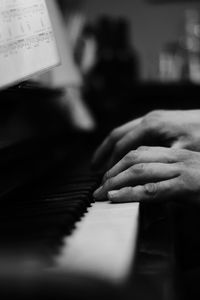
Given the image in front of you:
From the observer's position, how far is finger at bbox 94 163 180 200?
0.83m

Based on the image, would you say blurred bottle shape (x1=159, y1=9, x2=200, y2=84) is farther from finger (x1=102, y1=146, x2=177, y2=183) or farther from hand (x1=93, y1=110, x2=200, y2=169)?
finger (x1=102, y1=146, x2=177, y2=183)

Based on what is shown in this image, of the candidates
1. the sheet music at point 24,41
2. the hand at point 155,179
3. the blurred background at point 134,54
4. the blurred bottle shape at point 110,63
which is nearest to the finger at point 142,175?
the hand at point 155,179

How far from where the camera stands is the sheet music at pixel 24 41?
3.01 feet

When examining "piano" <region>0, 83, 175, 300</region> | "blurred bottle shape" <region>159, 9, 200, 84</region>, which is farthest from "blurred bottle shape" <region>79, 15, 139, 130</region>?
"piano" <region>0, 83, 175, 300</region>

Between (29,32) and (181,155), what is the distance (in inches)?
16.3

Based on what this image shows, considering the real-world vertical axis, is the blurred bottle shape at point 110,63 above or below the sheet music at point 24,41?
below

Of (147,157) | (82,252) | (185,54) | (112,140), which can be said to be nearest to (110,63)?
(185,54)

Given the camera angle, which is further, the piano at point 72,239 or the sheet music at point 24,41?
the sheet music at point 24,41

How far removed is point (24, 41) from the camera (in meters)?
1.01

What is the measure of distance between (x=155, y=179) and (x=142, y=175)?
0.07 feet

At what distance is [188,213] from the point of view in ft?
5.10

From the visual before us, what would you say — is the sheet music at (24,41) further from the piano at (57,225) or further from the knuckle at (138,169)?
the knuckle at (138,169)

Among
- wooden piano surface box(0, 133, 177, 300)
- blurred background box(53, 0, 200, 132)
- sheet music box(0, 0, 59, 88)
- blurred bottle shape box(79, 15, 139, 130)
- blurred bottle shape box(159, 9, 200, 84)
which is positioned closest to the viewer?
wooden piano surface box(0, 133, 177, 300)

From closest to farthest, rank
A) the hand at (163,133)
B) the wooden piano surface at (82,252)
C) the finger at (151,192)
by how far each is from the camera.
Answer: the wooden piano surface at (82,252) < the finger at (151,192) < the hand at (163,133)
